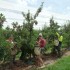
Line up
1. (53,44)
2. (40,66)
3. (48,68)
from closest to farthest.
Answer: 1. (48,68)
2. (40,66)
3. (53,44)

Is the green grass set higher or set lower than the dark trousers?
lower

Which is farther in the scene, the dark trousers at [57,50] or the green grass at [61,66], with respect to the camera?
the dark trousers at [57,50]

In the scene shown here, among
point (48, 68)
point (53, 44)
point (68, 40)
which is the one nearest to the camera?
point (48, 68)

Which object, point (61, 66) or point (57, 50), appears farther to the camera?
point (57, 50)

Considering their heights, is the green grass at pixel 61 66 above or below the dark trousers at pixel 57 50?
below

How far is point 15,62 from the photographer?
24359 millimetres

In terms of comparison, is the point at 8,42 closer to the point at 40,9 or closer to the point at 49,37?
the point at 40,9

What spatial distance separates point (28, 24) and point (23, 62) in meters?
2.72

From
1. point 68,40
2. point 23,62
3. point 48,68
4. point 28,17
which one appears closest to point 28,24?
point 28,17

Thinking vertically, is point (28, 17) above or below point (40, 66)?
above

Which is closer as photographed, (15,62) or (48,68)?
(48,68)

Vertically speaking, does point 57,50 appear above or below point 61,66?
above

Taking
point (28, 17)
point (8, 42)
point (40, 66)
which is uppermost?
point (28, 17)

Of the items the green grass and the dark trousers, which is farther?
the dark trousers
